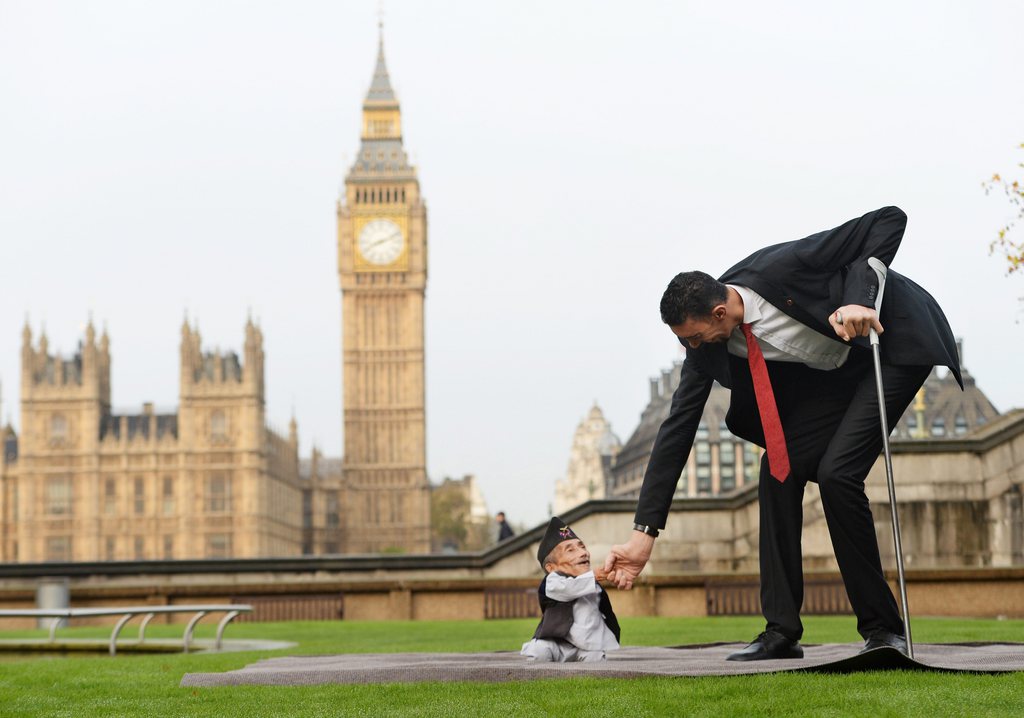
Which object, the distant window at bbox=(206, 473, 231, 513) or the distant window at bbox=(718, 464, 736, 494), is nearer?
the distant window at bbox=(206, 473, 231, 513)

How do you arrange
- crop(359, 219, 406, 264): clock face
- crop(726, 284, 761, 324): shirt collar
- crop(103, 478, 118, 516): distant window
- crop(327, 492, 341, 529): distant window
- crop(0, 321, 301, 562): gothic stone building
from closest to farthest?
crop(726, 284, 761, 324): shirt collar
crop(0, 321, 301, 562): gothic stone building
crop(103, 478, 118, 516): distant window
crop(327, 492, 341, 529): distant window
crop(359, 219, 406, 264): clock face

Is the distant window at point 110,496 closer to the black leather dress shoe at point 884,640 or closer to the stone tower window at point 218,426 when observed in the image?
the stone tower window at point 218,426

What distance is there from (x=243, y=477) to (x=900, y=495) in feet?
208

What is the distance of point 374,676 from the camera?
4621mm

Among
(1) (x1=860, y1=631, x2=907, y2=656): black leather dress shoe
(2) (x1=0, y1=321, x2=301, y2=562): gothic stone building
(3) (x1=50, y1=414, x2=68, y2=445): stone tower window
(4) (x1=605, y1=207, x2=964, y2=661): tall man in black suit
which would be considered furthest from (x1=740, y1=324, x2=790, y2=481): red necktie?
(3) (x1=50, y1=414, x2=68, y2=445): stone tower window

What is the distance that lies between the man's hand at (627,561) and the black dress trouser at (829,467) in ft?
1.34

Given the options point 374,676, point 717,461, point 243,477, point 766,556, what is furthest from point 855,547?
point 717,461

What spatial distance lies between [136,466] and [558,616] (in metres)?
72.5

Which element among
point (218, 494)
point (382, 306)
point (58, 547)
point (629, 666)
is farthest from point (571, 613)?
point (382, 306)

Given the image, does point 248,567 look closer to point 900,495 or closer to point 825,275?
point 900,495

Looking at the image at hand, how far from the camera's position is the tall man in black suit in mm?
4461

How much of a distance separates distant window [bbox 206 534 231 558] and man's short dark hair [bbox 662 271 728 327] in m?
71.5

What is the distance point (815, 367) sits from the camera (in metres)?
4.73

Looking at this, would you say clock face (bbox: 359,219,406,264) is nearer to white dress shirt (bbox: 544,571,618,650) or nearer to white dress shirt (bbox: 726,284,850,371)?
white dress shirt (bbox: 544,571,618,650)
